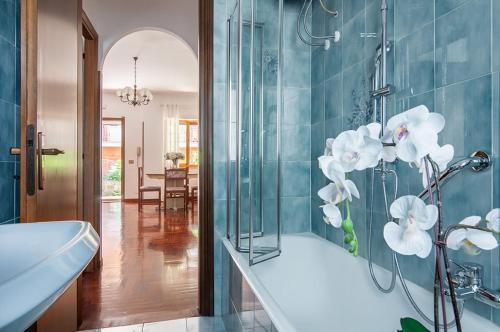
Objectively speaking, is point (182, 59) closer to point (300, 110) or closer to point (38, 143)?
point (300, 110)

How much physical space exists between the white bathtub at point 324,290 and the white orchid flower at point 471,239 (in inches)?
26.0

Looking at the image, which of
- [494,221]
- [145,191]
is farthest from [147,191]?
[494,221]

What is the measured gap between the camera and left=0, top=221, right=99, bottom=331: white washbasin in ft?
1.15

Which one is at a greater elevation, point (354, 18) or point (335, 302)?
point (354, 18)

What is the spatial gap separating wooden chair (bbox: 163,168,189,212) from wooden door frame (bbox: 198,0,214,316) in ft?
14.7

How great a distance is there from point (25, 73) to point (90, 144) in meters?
1.86

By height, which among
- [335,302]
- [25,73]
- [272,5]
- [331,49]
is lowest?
[335,302]

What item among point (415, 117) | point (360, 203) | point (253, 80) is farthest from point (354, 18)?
point (415, 117)

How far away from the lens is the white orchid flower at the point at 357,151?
644 mm

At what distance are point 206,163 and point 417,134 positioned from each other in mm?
1748

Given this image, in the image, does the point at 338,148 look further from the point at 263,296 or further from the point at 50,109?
the point at 50,109

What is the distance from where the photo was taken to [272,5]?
1.82 meters

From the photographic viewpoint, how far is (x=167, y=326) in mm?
2070

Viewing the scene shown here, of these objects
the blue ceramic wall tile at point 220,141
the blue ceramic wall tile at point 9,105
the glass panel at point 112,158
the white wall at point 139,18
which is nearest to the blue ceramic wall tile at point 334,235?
the blue ceramic wall tile at point 220,141
